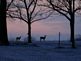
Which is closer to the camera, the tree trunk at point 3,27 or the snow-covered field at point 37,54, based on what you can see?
the snow-covered field at point 37,54

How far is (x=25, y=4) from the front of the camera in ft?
163

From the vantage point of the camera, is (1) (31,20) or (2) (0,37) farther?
(1) (31,20)

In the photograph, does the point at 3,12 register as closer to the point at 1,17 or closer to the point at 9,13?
the point at 1,17

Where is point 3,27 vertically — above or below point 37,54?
above

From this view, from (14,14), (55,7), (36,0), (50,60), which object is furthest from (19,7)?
(50,60)

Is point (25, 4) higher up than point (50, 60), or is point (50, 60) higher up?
point (25, 4)

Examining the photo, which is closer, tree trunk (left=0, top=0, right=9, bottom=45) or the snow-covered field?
the snow-covered field

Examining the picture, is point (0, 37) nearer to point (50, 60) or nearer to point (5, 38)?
point (5, 38)

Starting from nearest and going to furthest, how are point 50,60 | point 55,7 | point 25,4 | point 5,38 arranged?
point 50,60
point 5,38
point 55,7
point 25,4

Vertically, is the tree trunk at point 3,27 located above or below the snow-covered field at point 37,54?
above

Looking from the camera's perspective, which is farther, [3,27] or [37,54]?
[3,27]

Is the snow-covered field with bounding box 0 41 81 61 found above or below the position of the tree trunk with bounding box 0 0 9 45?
below

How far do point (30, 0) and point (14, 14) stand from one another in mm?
2787

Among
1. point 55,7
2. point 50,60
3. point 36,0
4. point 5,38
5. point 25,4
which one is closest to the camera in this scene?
point 50,60
